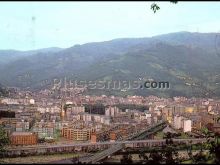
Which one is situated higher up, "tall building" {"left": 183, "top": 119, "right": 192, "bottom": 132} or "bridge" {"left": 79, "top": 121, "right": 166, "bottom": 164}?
"tall building" {"left": 183, "top": 119, "right": 192, "bottom": 132}

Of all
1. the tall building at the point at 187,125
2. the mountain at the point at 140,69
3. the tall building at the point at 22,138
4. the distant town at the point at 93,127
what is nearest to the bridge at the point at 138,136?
the distant town at the point at 93,127

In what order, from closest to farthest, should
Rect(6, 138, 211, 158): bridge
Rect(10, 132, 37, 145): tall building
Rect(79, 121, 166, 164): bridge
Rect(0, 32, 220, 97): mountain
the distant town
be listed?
Rect(79, 121, 166, 164): bridge, Rect(6, 138, 211, 158): bridge, the distant town, Rect(10, 132, 37, 145): tall building, Rect(0, 32, 220, 97): mountain

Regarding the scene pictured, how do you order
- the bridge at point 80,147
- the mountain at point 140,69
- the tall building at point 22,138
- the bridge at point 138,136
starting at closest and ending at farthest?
the bridge at point 138,136, the bridge at point 80,147, the tall building at point 22,138, the mountain at point 140,69

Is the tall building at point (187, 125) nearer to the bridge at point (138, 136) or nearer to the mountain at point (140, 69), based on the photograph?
the bridge at point (138, 136)

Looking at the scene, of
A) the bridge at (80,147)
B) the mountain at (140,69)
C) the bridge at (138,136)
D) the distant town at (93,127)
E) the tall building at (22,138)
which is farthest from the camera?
the mountain at (140,69)

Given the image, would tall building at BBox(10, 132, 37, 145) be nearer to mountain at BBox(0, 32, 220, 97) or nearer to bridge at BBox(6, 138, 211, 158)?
bridge at BBox(6, 138, 211, 158)

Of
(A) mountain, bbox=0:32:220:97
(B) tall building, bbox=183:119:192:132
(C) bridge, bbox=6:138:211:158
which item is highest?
(A) mountain, bbox=0:32:220:97

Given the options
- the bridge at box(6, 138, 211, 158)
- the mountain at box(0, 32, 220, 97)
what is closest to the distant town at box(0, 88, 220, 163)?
the bridge at box(6, 138, 211, 158)

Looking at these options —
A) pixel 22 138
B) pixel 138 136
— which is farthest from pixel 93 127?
pixel 22 138

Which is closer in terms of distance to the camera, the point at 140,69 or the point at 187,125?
the point at 187,125

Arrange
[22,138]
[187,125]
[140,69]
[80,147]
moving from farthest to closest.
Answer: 1. [140,69]
2. [187,125]
3. [22,138]
4. [80,147]

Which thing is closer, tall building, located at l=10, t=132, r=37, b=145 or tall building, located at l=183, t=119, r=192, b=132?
tall building, located at l=10, t=132, r=37, b=145

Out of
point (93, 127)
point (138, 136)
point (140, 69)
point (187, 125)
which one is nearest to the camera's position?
point (138, 136)

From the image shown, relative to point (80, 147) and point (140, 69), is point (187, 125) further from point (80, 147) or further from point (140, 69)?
point (140, 69)
